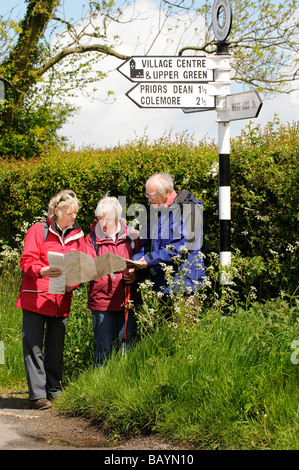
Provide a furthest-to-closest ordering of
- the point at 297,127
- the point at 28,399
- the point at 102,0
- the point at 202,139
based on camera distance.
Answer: the point at 102,0 < the point at 202,139 < the point at 297,127 < the point at 28,399

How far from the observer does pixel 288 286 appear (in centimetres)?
681

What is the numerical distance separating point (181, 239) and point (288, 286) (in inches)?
65.3

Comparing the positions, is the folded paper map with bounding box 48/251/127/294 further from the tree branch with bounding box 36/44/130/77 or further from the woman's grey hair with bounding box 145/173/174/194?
the tree branch with bounding box 36/44/130/77

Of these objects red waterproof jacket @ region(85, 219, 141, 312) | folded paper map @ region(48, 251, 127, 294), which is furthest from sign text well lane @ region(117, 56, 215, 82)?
folded paper map @ region(48, 251, 127, 294)

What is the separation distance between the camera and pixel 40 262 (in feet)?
19.6

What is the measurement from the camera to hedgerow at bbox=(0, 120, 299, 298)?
686 cm

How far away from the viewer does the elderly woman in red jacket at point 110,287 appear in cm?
600

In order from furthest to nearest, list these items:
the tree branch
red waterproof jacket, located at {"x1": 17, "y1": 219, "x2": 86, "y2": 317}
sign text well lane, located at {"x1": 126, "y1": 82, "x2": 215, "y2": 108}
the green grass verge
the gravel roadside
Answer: the tree branch < sign text well lane, located at {"x1": 126, "y1": 82, "x2": 215, "y2": 108} < red waterproof jacket, located at {"x1": 17, "y1": 219, "x2": 86, "y2": 317} < the gravel roadside < the green grass verge

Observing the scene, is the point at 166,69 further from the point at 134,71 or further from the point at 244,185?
the point at 244,185

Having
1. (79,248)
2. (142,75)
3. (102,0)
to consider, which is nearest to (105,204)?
(79,248)

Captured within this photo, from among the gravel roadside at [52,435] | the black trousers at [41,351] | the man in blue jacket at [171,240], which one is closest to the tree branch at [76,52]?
the man in blue jacket at [171,240]

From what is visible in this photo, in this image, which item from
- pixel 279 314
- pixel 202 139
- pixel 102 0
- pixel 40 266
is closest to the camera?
pixel 279 314

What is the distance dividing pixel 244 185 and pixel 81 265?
7.85 ft
